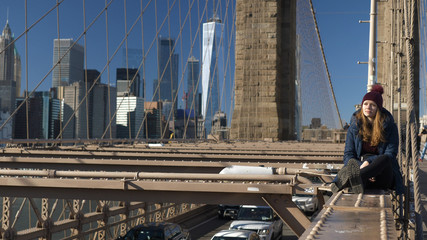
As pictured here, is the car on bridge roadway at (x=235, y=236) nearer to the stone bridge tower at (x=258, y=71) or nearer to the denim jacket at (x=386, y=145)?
the stone bridge tower at (x=258, y=71)

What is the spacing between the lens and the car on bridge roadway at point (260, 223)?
1871 cm

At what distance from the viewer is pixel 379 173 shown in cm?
407

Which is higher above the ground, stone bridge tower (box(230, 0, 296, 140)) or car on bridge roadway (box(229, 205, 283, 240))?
stone bridge tower (box(230, 0, 296, 140))

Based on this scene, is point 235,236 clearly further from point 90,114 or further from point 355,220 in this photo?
point 90,114

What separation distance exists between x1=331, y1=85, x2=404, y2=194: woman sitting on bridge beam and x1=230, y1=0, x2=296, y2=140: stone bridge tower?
61.8ft

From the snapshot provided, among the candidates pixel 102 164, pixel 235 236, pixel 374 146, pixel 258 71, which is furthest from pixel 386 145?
pixel 258 71

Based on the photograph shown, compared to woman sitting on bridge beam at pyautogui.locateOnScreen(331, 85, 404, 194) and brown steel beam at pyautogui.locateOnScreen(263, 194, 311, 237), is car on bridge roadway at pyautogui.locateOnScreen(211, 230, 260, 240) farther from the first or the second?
woman sitting on bridge beam at pyautogui.locateOnScreen(331, 85, 404, 194)

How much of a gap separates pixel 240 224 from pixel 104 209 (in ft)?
13.9

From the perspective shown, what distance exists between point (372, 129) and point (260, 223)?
15338mm

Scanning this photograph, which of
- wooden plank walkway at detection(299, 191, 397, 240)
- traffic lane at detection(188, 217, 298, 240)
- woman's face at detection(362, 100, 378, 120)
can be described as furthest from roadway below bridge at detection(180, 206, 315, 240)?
wooden plank walkway at detection(299, 191, 397, 240)

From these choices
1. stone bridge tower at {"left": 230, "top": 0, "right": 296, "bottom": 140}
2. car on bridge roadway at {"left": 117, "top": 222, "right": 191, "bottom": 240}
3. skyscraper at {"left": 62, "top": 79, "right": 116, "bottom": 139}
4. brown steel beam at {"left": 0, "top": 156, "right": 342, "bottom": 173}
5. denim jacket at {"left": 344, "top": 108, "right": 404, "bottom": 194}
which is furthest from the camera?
skyscraper at {"left": 62, "top": 79, "right": 116, "bottom": 139}

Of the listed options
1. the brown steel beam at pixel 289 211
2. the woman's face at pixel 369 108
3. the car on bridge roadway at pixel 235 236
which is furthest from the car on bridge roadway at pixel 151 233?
the woman's face at pixel 369 108

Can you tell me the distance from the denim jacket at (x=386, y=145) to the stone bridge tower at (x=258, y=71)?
1881 centimetres

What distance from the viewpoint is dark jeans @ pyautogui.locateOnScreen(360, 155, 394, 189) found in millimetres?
4000
